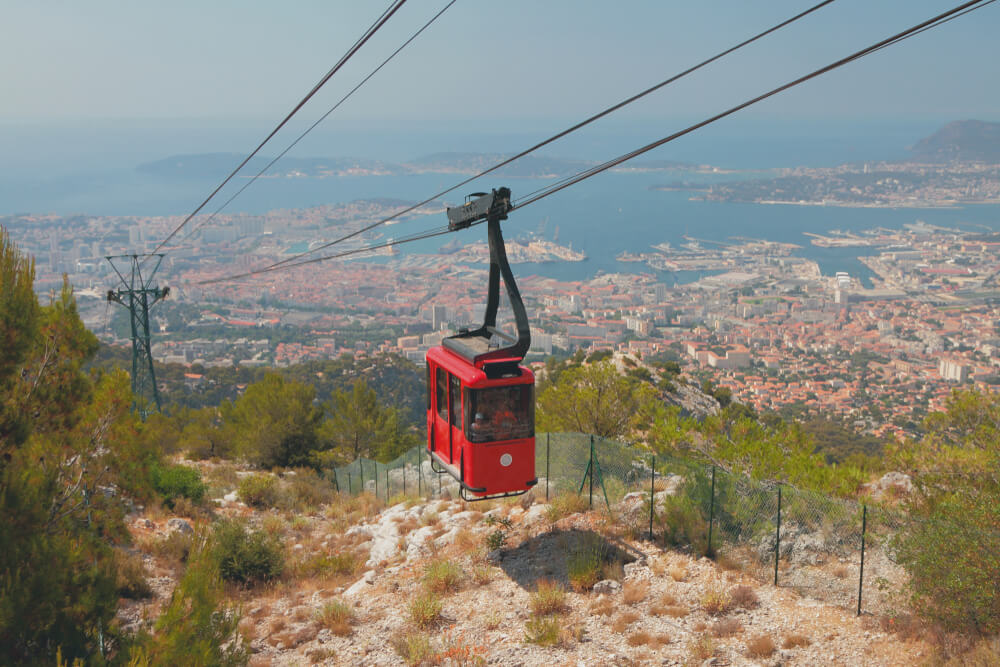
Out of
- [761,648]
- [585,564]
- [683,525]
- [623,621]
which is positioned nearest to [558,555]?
[585,564]

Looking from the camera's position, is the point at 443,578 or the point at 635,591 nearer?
the point at 635,591

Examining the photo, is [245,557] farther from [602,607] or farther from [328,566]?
[602,607]

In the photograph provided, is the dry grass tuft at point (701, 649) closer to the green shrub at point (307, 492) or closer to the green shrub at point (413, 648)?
the green shrub at point (413, 648)

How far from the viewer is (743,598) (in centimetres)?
798

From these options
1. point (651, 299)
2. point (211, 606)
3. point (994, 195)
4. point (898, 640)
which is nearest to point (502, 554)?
point (898, 640)

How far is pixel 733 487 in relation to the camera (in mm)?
9094

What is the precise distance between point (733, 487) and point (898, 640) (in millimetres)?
2617

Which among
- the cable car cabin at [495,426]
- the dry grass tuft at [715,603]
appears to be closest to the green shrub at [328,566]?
the cable car cabin at [495,426]

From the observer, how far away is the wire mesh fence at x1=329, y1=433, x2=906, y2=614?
8.05m

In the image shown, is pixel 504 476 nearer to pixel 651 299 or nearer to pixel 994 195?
pixel 651 299

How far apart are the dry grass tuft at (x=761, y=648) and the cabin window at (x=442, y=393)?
4.81 m

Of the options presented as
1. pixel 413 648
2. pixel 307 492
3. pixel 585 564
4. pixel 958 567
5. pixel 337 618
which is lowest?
pixel 307 492

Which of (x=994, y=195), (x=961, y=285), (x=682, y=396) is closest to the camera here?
(x=682, y=396)

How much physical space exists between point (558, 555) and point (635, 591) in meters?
1.54
